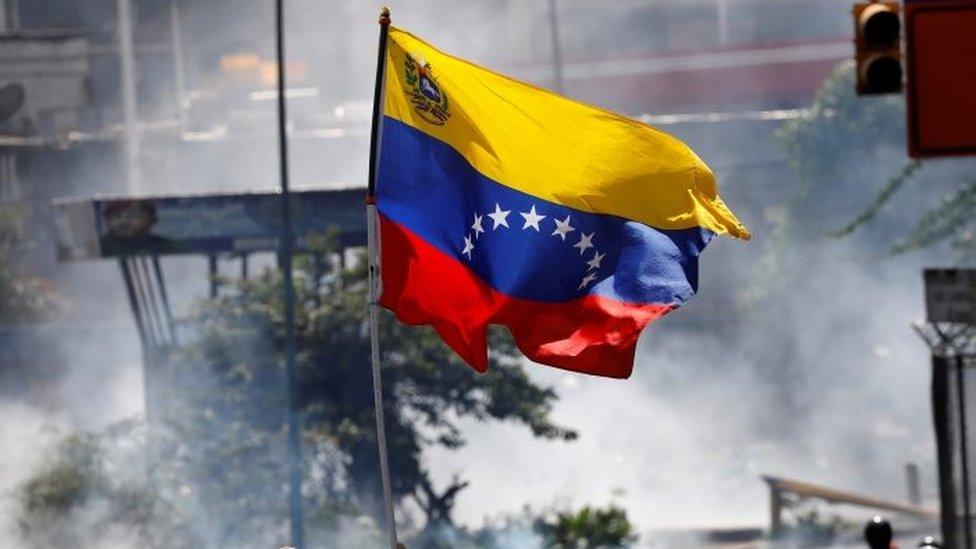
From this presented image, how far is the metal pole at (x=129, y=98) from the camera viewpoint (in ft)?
145

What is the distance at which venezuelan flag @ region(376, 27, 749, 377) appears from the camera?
692 cm

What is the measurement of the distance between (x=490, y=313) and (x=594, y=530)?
45.4 feet

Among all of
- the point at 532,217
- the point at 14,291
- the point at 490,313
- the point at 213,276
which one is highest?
the point at 14,291

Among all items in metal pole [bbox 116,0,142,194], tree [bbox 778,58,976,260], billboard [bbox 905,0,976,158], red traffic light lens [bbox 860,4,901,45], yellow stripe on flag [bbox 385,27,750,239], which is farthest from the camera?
metal pole [bbox 116,0,142,194]

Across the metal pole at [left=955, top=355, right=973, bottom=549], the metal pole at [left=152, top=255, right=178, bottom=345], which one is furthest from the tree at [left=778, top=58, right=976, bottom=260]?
the metal pole at [left=955, top=355, right=973, bottom=549]

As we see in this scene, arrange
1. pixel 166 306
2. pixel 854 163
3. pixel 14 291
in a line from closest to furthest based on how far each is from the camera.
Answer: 1. pixel 166 306
2. pixel 14 291
3. pixel 854 163

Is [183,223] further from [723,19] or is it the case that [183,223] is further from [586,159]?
[723,19]

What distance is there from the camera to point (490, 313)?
6980 mm

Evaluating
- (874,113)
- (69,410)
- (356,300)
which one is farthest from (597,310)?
(874,113)

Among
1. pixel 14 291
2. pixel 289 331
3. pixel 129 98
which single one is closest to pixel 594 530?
→ pixel 289 331

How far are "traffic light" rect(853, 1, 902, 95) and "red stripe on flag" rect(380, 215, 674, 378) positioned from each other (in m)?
2.42

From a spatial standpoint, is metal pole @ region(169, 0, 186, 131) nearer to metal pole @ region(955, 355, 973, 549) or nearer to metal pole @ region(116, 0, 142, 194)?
metal pole @ region(116, 0, 142, 194)

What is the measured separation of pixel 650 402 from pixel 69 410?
10.5 m

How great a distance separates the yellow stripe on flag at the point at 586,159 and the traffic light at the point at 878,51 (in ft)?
6.71
